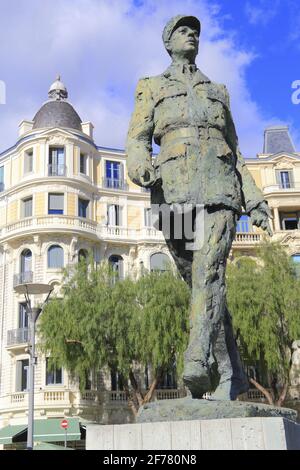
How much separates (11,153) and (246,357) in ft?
63.5

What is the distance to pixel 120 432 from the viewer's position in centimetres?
397

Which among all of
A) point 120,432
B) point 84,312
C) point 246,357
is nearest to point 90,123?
point 84,312

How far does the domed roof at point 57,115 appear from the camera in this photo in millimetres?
36906

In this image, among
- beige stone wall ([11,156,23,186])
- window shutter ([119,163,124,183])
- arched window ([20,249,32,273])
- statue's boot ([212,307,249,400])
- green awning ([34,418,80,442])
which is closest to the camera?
statue's boot ([212,307,249,400])

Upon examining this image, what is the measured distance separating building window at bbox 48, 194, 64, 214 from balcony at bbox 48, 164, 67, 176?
1.33 m

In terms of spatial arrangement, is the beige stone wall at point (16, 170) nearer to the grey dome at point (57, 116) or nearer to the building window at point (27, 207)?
the building window at point (27, 207)

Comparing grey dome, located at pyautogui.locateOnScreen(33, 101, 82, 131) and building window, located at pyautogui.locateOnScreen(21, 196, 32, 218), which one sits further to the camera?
grey dome, located at pyautogui.locateOnScreen(33, 101, 82, 131)

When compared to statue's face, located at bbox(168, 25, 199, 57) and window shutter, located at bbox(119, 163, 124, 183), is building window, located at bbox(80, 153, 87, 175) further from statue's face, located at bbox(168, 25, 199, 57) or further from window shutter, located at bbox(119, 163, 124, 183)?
statue's face, located at bbox(168, 25, 199, 57)

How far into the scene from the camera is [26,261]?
3394 cm

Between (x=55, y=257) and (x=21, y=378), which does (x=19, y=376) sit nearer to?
(x=21, y=378)

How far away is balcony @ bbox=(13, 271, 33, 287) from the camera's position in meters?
32.8

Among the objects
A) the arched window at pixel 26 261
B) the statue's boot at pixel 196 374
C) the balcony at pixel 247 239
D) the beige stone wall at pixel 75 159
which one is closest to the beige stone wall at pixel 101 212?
the beige stone wall at pixel 75 159

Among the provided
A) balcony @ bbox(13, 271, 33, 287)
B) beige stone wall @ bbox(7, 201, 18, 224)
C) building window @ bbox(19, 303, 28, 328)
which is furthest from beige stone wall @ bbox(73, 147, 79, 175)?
building window @ bbox(19, 303, 28, 328)
